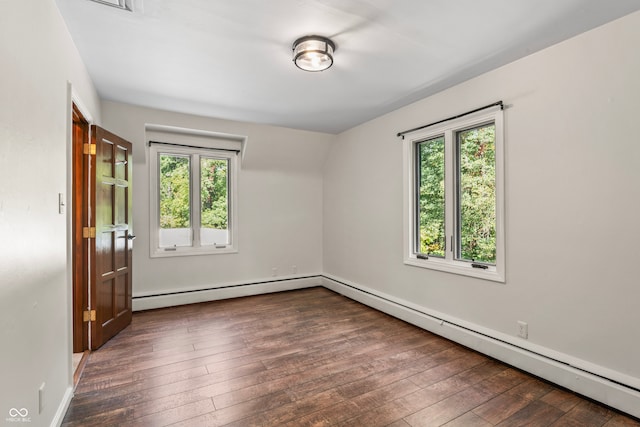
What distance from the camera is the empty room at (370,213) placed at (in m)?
1.85

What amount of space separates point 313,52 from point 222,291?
3.55 metres

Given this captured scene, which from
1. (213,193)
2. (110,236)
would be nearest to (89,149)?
(110,236)

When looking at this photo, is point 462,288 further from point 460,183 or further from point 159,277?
point 159,277

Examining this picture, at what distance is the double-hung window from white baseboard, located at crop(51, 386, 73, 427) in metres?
2.22

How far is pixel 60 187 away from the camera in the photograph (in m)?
1.95

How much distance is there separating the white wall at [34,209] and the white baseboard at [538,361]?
315 cm

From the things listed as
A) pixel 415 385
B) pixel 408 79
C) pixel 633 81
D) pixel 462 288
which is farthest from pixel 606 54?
pixel 415 385

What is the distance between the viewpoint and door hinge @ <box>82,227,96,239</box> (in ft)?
9.11

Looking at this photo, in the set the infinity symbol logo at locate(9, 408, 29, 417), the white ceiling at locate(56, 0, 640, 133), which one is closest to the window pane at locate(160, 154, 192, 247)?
the white ceiling at locate(56, 0, 640, 133)

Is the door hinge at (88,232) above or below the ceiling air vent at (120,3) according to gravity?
below

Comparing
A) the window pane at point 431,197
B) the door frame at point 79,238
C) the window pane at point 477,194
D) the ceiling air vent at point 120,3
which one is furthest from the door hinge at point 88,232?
the window pane at point 477,194

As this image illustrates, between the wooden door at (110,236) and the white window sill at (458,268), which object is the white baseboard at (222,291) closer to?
the wooden door at (110,236)

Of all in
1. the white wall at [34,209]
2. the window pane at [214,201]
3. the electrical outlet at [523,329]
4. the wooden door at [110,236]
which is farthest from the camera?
the window pane at [214,201]

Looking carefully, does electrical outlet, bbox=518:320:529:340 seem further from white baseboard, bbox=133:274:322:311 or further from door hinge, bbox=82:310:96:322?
door hinge, bbox=82:310:96:322
